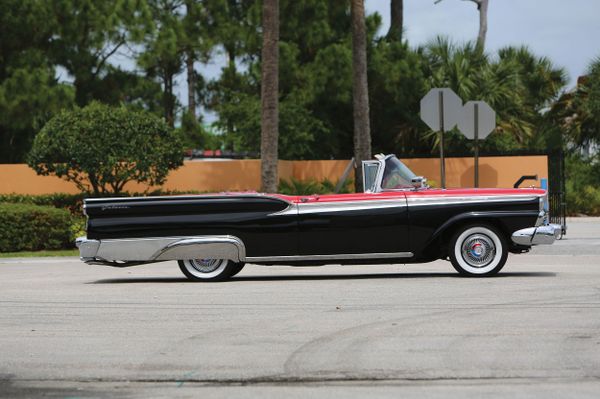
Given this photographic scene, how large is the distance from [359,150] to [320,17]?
25.1 ft

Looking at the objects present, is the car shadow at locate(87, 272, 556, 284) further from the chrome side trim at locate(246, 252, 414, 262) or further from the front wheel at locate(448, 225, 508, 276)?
the chrome side trim at locate(246, 252, 414, 262)

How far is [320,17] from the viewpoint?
39750mm

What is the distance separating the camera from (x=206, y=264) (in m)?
15.3

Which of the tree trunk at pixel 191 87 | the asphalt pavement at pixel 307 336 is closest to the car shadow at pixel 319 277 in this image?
the asphalt pavement at pixel 307 336

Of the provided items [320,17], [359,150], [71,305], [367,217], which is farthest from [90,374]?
[320,17]

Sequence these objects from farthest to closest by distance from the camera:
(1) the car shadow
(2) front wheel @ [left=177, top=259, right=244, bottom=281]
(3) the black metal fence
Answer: (3) the black metal fence < (1) the car shadow < (2) front wheel @ [left=177, top=259, right=244, bottom=281]

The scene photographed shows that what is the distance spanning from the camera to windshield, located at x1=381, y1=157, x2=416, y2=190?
605 inches

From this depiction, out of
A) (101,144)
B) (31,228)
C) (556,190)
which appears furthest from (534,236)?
(101,144)

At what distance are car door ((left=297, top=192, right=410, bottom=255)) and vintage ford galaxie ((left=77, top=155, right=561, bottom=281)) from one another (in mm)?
13

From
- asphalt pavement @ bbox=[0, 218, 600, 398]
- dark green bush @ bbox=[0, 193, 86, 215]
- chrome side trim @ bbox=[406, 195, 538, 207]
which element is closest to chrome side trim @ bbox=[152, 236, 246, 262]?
asphalt pavement @ bbox=[0, 218, 600, 398]

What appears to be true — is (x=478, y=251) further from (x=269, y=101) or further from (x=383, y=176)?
(x=269, y=101)

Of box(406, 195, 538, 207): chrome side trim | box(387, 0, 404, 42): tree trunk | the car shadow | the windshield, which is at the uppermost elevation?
box(387, 0, 404, 42): tree trunk

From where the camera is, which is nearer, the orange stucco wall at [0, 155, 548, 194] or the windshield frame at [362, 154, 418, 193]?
the windshield frame at [362, 154, 418, 193]

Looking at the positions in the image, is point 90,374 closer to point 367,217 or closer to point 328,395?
point 328,395
